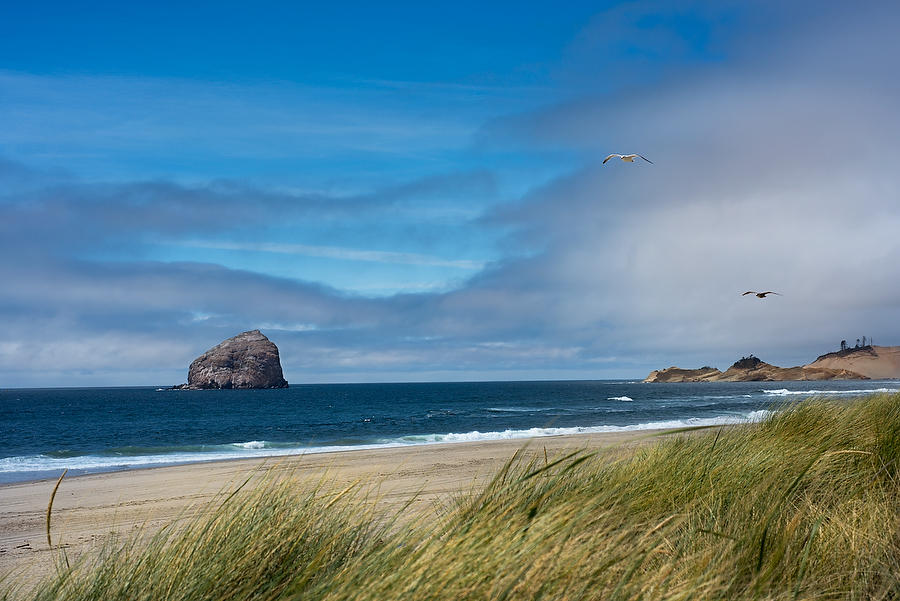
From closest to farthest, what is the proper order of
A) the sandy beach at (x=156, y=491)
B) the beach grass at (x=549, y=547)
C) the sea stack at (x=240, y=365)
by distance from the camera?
1. the beach grass at (x=549, y=547)
2. the sandy beach at (x=156, y=491)
3. the sea stack at (x=240, y=365)

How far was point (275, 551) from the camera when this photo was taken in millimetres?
3619

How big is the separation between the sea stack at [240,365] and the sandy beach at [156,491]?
5890 inches

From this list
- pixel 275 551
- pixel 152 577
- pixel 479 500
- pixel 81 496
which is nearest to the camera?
pixel 152 577

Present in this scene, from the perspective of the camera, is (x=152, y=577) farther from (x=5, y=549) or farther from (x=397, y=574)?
(x=5, y=549)

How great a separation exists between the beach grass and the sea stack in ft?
547

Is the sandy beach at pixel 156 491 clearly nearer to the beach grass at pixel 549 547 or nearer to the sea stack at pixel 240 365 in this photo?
the beach grass at pixel 549 547

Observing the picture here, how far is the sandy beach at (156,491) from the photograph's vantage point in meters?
8.88

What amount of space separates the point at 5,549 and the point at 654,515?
956cm

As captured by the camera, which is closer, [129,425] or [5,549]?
[5,549]

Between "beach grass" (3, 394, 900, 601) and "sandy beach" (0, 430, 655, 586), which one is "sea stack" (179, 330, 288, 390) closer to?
"sandy beach" (0, 430, 655, 586)

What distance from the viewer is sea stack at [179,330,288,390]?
536 ft

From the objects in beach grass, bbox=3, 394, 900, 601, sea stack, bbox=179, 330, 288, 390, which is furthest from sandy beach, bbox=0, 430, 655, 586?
sea stack, bbox=179, 330, 288, 390

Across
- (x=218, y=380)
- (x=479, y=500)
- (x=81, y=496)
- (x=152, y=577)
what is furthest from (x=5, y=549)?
(x=218, y=380)

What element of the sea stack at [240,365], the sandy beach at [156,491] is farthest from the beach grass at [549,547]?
the sea stack at [240,365]
